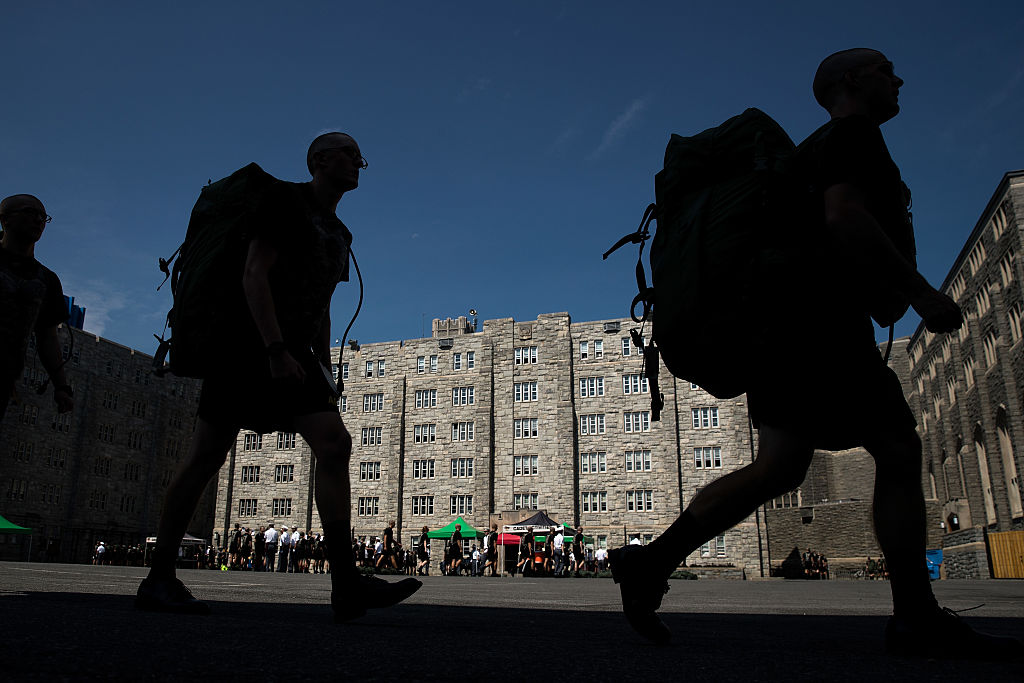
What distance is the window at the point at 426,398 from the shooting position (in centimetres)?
5478

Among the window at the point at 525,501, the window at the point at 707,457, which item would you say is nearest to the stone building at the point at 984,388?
the window at the point at 707,457

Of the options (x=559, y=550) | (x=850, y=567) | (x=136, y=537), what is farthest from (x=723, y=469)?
(x=136, y=537)

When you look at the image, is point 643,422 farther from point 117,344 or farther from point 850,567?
point 117,344

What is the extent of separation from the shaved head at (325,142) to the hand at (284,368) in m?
0.92

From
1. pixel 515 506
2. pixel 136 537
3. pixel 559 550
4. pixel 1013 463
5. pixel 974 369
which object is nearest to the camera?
pixel 559 550

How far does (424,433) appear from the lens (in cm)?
5434

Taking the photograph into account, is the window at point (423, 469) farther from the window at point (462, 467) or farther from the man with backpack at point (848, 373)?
the man with backpack at point (848, 373)

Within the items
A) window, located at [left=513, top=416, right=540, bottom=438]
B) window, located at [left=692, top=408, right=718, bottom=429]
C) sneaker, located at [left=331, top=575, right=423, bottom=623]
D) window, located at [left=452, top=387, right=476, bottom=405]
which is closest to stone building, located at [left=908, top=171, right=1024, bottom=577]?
window, located at [left=692, top=408, right=718, bottom=429]

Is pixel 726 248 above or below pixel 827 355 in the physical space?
above

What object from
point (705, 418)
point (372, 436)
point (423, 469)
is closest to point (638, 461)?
point (705, 418)

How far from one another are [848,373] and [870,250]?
0.35 metres

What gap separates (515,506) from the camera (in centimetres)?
5041

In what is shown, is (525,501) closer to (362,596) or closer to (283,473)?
(283,473)

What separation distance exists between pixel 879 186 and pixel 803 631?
1669 millimetres
